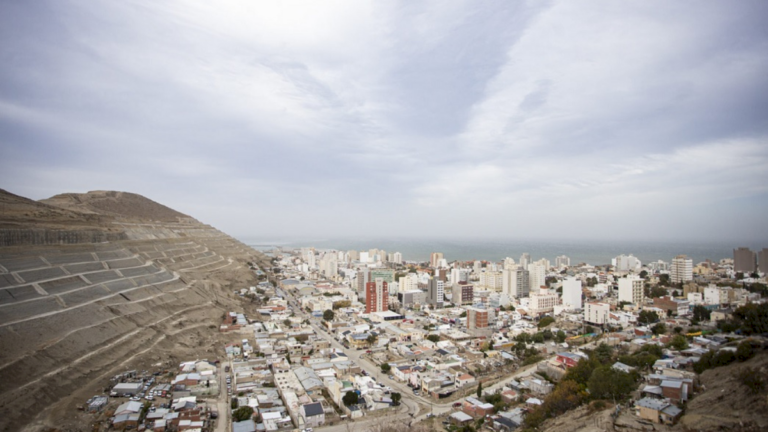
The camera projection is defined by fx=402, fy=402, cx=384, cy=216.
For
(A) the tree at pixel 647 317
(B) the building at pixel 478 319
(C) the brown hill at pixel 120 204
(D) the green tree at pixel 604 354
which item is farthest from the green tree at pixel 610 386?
(C) the brown hill at pixel 120 204

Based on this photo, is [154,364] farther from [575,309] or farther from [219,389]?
[575,309]

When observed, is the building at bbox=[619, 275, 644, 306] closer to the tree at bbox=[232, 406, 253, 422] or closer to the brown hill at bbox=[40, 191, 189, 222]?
the tree at bbox=[232, 406, 253, 422]

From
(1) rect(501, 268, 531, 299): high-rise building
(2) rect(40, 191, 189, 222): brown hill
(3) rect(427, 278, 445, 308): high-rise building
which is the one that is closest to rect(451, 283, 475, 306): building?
(3) rect(427, 278, 445, 308): high-rise building

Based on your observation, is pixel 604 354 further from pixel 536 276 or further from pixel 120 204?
pixel 120 204

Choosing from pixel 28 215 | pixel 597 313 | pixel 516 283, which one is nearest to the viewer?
pixel 28 215

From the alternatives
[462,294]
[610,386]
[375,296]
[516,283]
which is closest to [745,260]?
[516,283]

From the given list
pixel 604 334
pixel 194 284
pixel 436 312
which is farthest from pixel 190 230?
pixel 604 334
